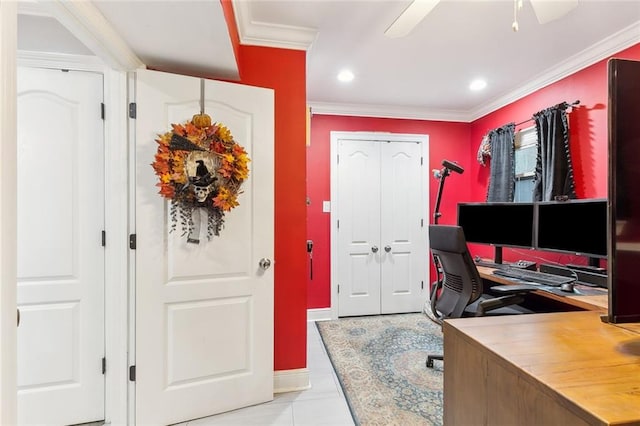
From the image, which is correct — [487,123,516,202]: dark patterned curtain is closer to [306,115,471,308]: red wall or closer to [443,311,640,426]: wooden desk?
[306,115,471,308]: red wall

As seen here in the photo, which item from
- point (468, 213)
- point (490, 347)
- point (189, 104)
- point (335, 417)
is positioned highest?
point (189, 104)

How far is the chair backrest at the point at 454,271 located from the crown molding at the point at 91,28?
7.02 ft

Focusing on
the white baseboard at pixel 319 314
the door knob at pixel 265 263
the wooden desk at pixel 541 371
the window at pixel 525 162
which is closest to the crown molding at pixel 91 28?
the door knob at pixel 265 263

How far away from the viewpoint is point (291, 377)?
2.17m

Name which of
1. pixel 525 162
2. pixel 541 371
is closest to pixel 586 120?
pixel 525 162

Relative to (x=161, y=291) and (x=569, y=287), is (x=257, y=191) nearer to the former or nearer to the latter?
(x=161, y=291)

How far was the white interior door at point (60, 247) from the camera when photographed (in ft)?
5.67

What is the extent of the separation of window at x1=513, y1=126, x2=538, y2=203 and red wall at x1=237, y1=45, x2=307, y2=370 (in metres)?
2.25

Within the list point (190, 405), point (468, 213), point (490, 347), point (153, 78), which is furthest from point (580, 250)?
point (153, 78)

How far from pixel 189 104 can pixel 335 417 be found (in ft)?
6.65

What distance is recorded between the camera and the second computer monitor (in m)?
2.65

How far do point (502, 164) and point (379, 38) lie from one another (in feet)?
6.38

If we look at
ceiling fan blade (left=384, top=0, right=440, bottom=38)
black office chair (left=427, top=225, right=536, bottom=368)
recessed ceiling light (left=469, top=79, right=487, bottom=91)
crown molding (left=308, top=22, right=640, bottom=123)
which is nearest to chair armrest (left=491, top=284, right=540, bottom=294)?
black office chair (left=427, top=225, right=536, bottom=368)

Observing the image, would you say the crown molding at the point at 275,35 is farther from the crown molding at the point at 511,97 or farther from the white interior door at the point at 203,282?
the crown molding at the point at 511,97
